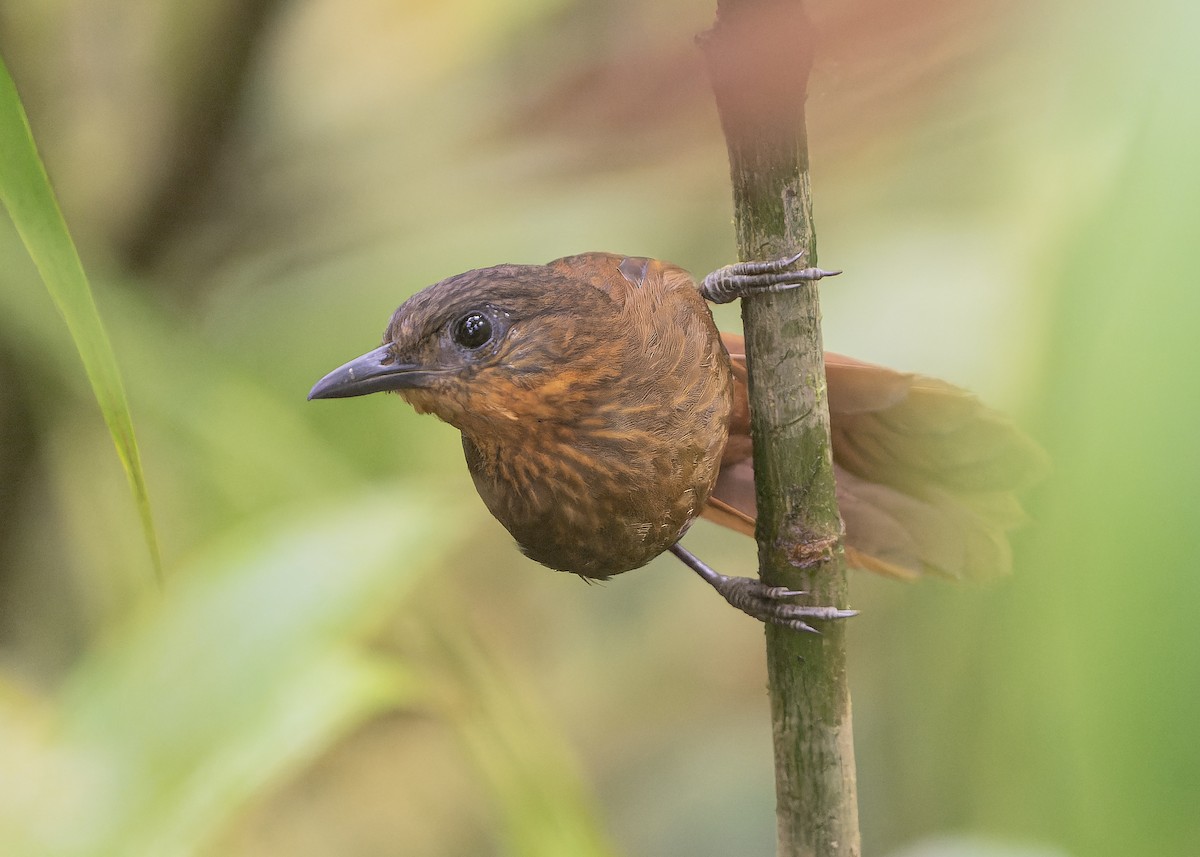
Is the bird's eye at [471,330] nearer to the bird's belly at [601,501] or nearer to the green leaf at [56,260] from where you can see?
the bird's belly at [601,501]

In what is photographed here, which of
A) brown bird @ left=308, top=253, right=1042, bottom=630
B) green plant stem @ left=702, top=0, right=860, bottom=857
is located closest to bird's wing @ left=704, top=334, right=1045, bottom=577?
brown bird @ left=308, top=253, right=1042, bottom=630

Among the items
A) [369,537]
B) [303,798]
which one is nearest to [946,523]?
[369,537]

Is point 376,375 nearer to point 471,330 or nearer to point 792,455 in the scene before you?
point 471,330

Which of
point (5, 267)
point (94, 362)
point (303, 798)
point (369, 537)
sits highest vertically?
point (5, 267)

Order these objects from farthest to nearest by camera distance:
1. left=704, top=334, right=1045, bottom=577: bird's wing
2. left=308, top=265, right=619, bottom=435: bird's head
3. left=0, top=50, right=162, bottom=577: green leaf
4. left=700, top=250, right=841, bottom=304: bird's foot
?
left=704, top=334, right=1045, bottom=577: bird's wing, left=308, top=265, right=619, bottom=435: bird's head, left=700, top=250, right=841, bottom=304: bird's foot, left=0, top=50, right=162, bottom=577: green leaf

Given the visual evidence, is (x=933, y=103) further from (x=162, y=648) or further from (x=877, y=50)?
(x=162, y=648)

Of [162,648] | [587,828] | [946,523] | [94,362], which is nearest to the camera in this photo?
[94,362]

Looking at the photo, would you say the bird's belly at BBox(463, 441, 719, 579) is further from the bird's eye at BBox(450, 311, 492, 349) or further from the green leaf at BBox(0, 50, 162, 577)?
the green leaf at BBox(0, 50, 162, 577)

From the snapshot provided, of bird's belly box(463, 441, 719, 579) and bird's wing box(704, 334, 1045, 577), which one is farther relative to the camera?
bird's wing box(704, 334, 1045, 577)
